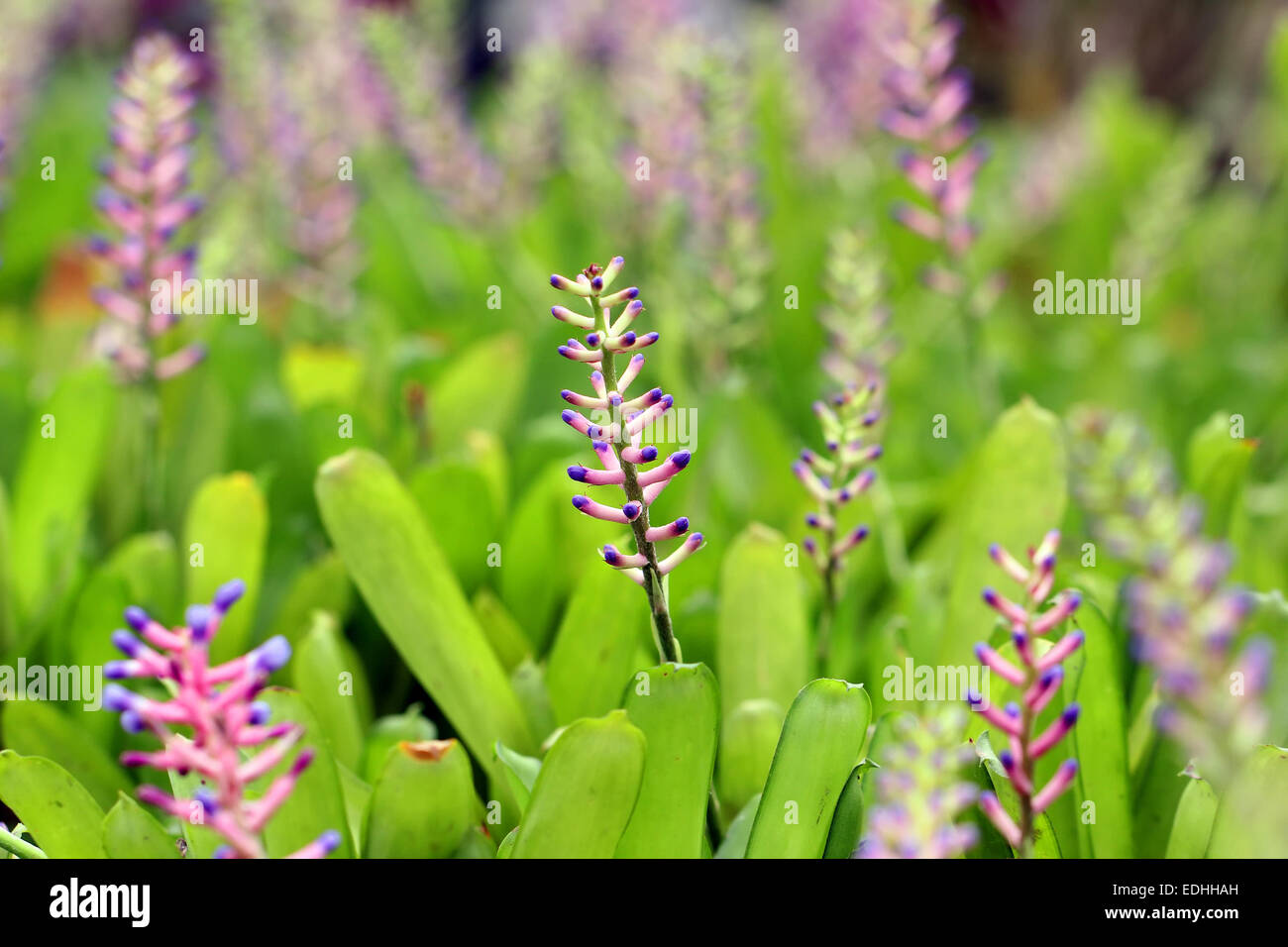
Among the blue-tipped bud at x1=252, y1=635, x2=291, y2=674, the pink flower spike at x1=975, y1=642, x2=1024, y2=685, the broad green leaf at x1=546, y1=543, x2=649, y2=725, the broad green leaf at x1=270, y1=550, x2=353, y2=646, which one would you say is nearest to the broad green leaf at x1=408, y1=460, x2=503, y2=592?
the broad green leaf at x1=270, y1=550, x2=353, y2=646

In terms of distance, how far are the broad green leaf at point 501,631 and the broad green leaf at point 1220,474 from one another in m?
0.96

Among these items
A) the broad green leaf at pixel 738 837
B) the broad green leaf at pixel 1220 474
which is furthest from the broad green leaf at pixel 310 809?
the broad green leaf at pixel 1220 474

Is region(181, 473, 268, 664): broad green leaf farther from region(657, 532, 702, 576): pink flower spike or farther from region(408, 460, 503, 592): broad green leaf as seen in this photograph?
region(657, 532, 702, 576): pink flower spike

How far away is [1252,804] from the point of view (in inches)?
41.8

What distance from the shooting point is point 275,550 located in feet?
5.91

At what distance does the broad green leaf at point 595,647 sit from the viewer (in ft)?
4.56

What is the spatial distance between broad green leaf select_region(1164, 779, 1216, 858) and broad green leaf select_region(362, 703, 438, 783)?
2.70 feet

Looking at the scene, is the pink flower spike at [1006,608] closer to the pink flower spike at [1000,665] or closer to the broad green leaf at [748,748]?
the pink flower spike at [1000,665]

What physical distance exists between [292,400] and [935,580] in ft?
3.95

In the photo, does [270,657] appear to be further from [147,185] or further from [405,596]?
[147,185]

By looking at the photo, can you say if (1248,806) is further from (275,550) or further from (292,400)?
(292,400)

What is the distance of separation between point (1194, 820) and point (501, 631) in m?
0.83

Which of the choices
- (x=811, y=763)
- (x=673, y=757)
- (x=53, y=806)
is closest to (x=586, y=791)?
(x=673, y=757)
